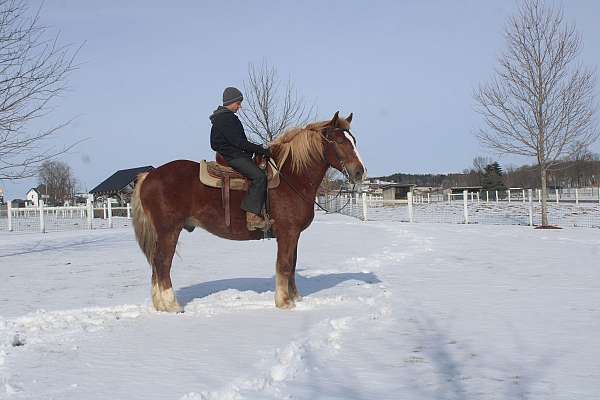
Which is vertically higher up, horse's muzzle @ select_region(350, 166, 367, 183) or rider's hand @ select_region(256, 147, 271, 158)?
rider's hand @ select_region(256, 147, 271, 158)

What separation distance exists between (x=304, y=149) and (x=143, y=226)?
2162 mm

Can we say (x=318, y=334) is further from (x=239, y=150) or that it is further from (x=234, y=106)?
(x=234, y=106)

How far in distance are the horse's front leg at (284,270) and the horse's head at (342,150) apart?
0.99 metres

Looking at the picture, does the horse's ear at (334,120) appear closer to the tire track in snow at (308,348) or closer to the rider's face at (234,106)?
the rider's face at (234,106)

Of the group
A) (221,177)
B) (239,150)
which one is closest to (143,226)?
(221,177)

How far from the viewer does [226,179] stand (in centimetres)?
572

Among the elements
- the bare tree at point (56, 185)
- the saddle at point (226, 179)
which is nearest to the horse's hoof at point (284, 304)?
the saddle at point (226, 179)

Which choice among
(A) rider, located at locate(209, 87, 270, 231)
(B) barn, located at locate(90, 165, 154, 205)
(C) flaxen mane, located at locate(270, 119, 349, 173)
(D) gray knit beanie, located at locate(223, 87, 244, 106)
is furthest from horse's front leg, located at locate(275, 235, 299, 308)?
(B) barn, located at locate(90, 165, 154, 205)

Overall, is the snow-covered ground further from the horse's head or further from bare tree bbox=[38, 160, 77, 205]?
bare tree bbox=[38, 160, 77, 205]

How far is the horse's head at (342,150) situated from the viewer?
226 inches

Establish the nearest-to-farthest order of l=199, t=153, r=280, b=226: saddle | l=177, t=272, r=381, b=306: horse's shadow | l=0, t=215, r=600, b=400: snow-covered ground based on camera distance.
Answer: l=0, t=215, r=600, b=400: snow-covered ground < l=199, t=153, r=280, b=226: saddle < l=177, t=272, r=381, b=306: horse's shadow

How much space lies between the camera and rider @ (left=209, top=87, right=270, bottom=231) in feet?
18.4

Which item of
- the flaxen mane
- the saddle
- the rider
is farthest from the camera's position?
the flaxen mane

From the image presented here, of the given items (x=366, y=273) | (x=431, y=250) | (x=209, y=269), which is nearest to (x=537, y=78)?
(x=431, y=250)
